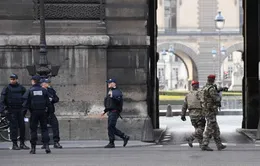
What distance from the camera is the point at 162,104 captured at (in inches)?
2172

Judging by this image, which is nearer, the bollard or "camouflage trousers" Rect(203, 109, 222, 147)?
"camouflage trousers" Rect(203, 109, 222, 147)

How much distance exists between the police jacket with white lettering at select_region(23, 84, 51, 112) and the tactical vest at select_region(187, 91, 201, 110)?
3.56 metres

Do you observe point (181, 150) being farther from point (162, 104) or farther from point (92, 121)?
point (162, 104)

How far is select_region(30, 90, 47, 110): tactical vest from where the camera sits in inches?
765

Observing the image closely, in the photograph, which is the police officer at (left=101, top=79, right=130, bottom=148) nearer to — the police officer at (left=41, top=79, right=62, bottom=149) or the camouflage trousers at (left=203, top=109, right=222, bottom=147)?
the police officer at (left=41, top=79, right=62, bottom=149)

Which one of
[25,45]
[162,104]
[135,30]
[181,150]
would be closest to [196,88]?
[181,150]

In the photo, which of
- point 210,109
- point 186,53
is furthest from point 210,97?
point 186,53

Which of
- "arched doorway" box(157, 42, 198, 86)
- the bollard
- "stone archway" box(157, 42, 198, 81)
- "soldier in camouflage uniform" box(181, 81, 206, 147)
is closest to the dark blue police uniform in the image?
"soldier in camouflage uniform" box(181, 81, 206, 147)

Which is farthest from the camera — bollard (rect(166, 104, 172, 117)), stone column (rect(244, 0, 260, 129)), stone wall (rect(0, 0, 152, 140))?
bollard (rect(166, 104, 172, 117))

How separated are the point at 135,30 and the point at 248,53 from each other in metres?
8.59

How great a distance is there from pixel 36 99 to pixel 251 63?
42.8 ft

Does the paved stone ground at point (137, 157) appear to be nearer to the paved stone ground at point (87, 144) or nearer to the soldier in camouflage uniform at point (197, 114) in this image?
the soldier in camouflage uniform at point (197, 114)

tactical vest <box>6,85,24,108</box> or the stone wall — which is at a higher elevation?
the stone wall

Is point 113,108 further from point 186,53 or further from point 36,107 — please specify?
point 186,53
